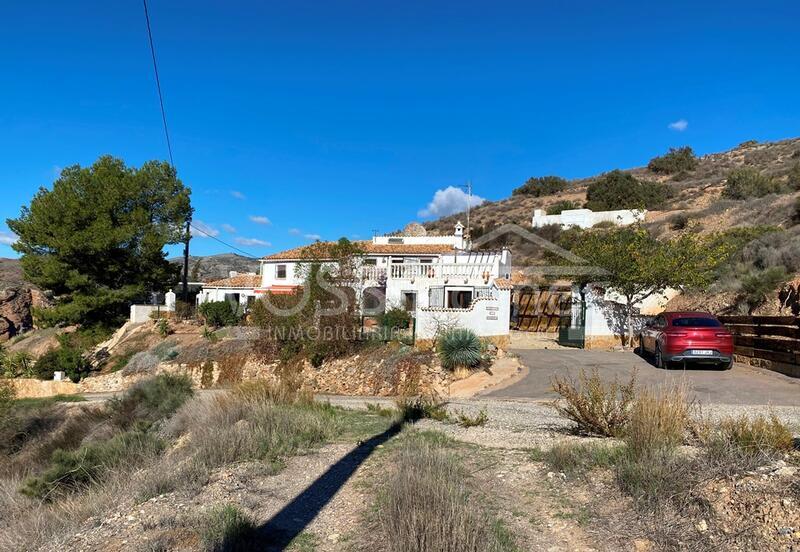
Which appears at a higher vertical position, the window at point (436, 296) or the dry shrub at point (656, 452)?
the window at point (436, 296)

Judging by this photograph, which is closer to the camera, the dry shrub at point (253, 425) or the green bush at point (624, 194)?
the dry shrub at point (253, 425)

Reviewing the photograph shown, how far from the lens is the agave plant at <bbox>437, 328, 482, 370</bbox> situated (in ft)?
56.4

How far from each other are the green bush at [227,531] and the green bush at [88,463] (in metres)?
3.90

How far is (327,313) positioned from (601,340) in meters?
11.4

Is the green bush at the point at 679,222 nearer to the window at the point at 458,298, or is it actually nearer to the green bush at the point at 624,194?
the green bush at the point at 624,194

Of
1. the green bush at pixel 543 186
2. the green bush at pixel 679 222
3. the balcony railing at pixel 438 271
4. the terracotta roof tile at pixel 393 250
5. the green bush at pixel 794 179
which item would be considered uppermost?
the green bush at pixel 543 186

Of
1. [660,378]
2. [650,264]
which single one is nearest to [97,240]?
[650,264]

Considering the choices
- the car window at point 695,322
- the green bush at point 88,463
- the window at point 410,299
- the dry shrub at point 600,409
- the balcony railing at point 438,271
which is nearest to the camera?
the dry shrub at point 600,409

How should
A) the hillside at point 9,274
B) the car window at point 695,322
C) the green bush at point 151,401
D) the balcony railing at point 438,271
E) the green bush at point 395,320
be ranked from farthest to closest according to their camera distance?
1. the hillside at point 9,274
2. the balcony railing at point 438,271
3. the green bush at point 395,320
4. the car window at point 695,322
5. the green bush at point 151,401

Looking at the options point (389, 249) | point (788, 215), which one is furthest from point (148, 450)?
point (788, 215)

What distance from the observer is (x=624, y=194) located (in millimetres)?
59656

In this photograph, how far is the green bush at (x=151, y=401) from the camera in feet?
41.9

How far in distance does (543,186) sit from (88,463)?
76.2 m

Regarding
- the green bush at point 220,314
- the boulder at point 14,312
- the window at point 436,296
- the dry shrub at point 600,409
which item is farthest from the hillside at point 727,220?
the boulder at point 14,312
